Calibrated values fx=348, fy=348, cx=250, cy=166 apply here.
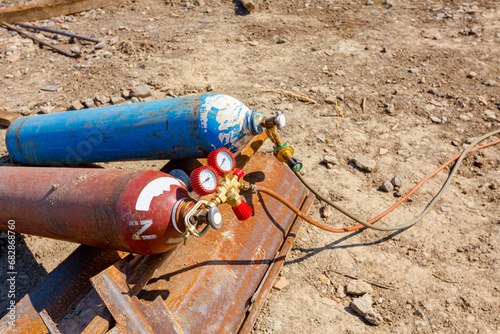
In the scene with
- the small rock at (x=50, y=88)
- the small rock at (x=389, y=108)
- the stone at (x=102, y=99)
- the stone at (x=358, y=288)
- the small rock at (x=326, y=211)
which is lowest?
the stone at (x=358, y=288)

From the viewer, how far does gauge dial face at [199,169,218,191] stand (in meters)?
1.70

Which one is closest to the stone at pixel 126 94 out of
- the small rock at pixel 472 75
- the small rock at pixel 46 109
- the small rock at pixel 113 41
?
the small rock at pixel 46 109

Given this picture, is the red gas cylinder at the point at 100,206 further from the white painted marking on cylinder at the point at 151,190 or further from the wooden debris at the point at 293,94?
the wooden debris at the point at 293,94

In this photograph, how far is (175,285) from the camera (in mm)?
1847

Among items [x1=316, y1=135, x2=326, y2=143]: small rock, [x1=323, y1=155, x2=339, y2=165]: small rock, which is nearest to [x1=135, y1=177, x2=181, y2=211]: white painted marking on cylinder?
[x1=323, y1=155, x2=339, y2=165]: small rock

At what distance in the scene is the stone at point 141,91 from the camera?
4.39 m

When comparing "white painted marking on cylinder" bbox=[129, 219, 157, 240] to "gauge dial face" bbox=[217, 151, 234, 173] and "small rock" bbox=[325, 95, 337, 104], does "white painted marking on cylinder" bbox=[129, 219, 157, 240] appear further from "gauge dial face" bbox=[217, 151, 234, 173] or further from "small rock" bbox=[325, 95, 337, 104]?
"small rock" bbox=[325, 95, 337, 104]

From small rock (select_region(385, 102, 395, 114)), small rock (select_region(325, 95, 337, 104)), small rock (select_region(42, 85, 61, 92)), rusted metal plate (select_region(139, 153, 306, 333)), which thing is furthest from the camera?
small rock (select_region(42, 85, 61, 92))

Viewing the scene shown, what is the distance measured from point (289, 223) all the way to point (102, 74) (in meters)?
3.77

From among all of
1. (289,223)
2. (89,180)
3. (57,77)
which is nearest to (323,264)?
(289,223)

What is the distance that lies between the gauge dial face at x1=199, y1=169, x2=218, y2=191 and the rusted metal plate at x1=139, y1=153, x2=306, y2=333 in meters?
0.48

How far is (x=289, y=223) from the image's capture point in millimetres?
2600

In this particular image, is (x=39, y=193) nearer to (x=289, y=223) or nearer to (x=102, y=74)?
(x=289, y=223)

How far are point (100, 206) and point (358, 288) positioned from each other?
1714mm
